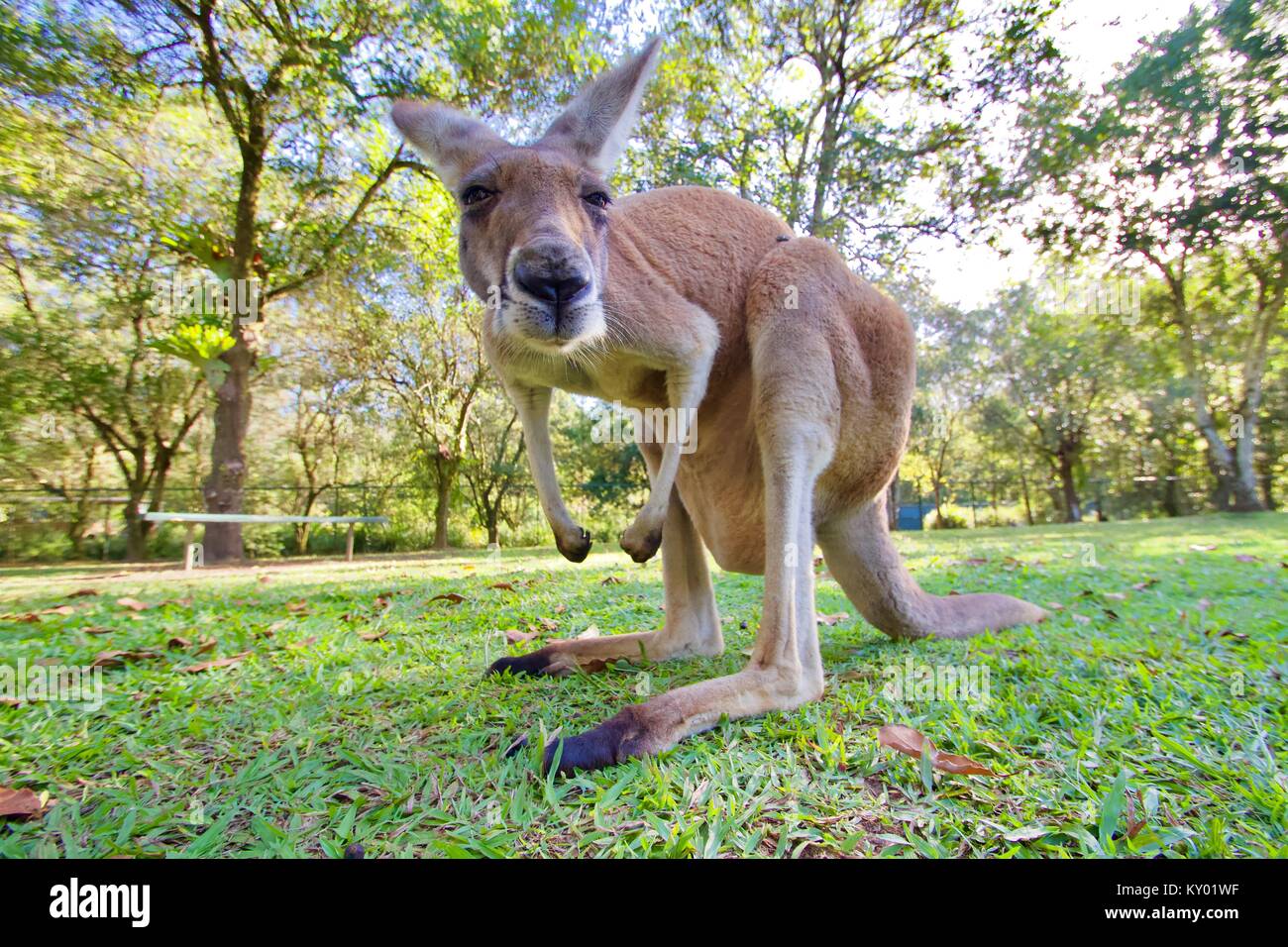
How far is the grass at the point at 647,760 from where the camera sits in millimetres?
891

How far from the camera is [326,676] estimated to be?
6.03ft

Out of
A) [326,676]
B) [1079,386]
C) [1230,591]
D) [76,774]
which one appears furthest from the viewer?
[1079,386]

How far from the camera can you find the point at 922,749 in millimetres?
1131

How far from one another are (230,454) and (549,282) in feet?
26.0

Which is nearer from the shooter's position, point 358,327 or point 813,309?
point 813,309

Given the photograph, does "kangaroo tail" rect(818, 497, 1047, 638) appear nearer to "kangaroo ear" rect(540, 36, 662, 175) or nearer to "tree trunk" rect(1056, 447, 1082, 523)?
"kangaroo ear" rect(540, 36, 662, 175)
